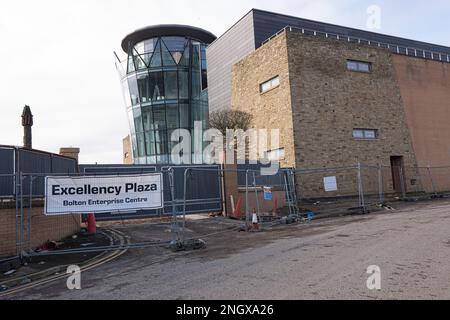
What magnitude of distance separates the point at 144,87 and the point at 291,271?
3573 cm

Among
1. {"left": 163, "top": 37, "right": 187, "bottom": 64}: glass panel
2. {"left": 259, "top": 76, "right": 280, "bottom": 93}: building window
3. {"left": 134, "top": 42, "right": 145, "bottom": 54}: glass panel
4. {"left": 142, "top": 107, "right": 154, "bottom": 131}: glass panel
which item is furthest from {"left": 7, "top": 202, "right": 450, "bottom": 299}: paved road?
{"left": 134, "top": 42, "right": 145, "bottom": 54}: glass panel

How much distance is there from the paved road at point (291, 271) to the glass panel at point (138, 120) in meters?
31.4

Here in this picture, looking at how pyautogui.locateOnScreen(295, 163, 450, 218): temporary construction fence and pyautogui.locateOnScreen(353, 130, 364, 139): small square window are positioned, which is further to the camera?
pyautogui.locateOnScreen(353, 130, 364, 139): small square window

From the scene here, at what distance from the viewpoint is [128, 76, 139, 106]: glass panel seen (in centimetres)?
4050

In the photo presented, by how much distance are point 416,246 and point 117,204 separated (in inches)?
278

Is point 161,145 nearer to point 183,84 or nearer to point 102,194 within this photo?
point 183,84

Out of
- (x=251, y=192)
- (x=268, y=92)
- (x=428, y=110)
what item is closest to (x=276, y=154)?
(x=268, y=92)

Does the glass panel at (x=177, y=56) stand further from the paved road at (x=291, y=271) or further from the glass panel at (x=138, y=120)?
the paved road at (x=291, y=271)

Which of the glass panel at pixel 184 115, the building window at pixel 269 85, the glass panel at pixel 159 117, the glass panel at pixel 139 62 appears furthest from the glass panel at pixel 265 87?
the glass panel at pixel 139 62

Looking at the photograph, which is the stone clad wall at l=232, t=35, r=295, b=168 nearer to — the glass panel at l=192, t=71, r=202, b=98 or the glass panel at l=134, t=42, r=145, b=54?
the glass panel at l=192, t=71, r=202, b=98

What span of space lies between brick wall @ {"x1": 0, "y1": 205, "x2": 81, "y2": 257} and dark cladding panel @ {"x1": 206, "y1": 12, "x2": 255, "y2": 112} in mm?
21164

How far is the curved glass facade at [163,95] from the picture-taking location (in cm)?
3944

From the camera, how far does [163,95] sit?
39.6 m
